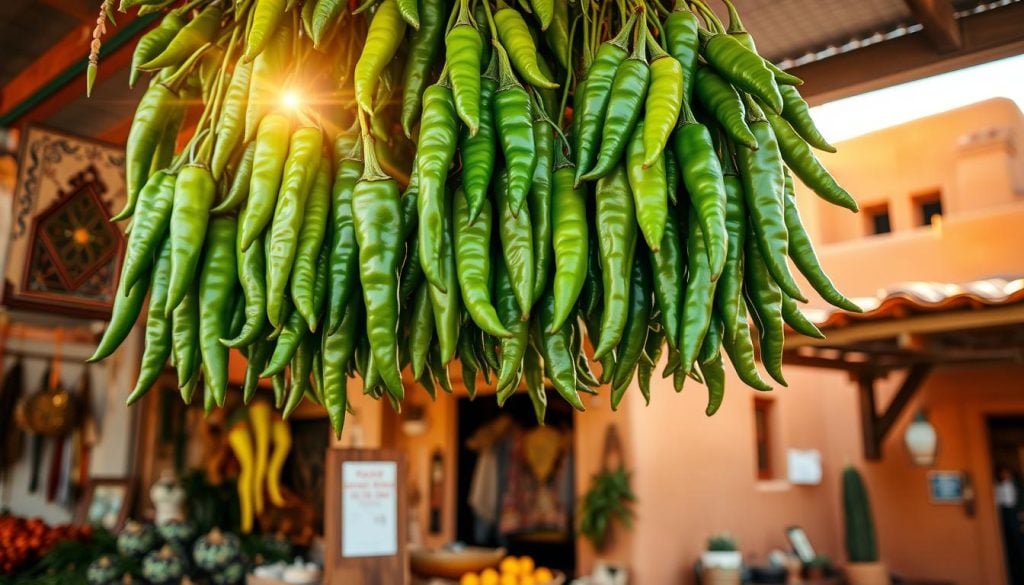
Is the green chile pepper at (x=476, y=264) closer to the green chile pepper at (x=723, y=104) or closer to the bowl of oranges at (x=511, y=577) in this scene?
the green chile pepper at (x=723, y=104)

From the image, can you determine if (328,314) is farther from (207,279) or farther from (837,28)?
(837,28)

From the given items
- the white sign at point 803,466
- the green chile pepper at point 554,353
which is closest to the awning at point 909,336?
the white sign at point 803,466

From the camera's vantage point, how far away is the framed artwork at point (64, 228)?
8.79 ft

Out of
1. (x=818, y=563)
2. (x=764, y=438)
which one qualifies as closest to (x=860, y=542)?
(x=818, y=563)

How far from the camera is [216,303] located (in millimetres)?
867

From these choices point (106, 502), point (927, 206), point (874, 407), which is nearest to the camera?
point (106, 502)

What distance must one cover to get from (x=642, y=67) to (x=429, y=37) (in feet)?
0.90

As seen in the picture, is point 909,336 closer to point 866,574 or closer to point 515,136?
point 866,574

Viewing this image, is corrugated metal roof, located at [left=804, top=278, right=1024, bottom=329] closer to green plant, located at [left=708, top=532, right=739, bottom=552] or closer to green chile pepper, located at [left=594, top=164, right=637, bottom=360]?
green plant, located at [left=708, top=532, right=739, bottom=552]

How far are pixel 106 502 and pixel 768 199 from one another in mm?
5918

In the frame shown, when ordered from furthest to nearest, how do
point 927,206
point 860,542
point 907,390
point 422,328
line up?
point 927,206 < point 907,390 < point 860,542 < point 422,328

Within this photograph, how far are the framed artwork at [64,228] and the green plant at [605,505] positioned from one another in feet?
11.9

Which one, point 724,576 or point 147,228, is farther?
point 724,576

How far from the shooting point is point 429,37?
0.94 meters
